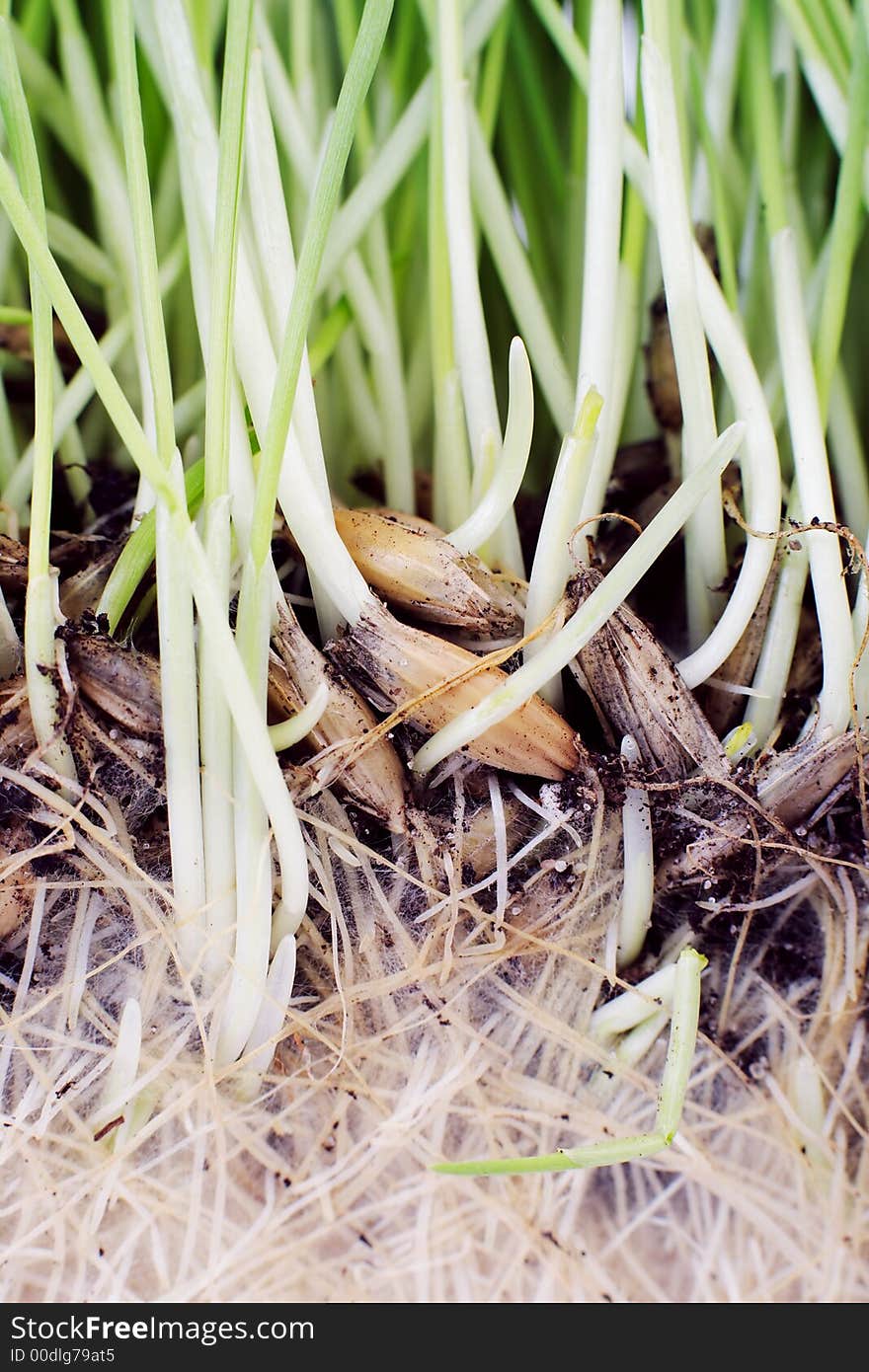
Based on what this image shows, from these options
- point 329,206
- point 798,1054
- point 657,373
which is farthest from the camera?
point 657,373

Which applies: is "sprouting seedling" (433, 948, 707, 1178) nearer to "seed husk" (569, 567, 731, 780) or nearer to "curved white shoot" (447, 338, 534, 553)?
"seed husk" (569, 567, 731, 780)

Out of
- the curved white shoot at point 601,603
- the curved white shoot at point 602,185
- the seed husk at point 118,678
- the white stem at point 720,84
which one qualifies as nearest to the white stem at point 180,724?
the seed husk at point 118,678

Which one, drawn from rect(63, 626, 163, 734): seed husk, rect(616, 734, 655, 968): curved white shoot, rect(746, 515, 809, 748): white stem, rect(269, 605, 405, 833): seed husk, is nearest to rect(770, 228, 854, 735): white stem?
rect(746, 515, 809, 748): white stem

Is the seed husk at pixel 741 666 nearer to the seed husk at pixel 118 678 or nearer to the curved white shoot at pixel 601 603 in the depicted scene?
the curved white shoot at pixel 601 603

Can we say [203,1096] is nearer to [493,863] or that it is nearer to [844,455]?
[493,863]

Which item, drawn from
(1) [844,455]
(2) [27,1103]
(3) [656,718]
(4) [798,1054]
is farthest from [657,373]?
(2) [27,1103]

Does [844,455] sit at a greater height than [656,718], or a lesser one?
greater
